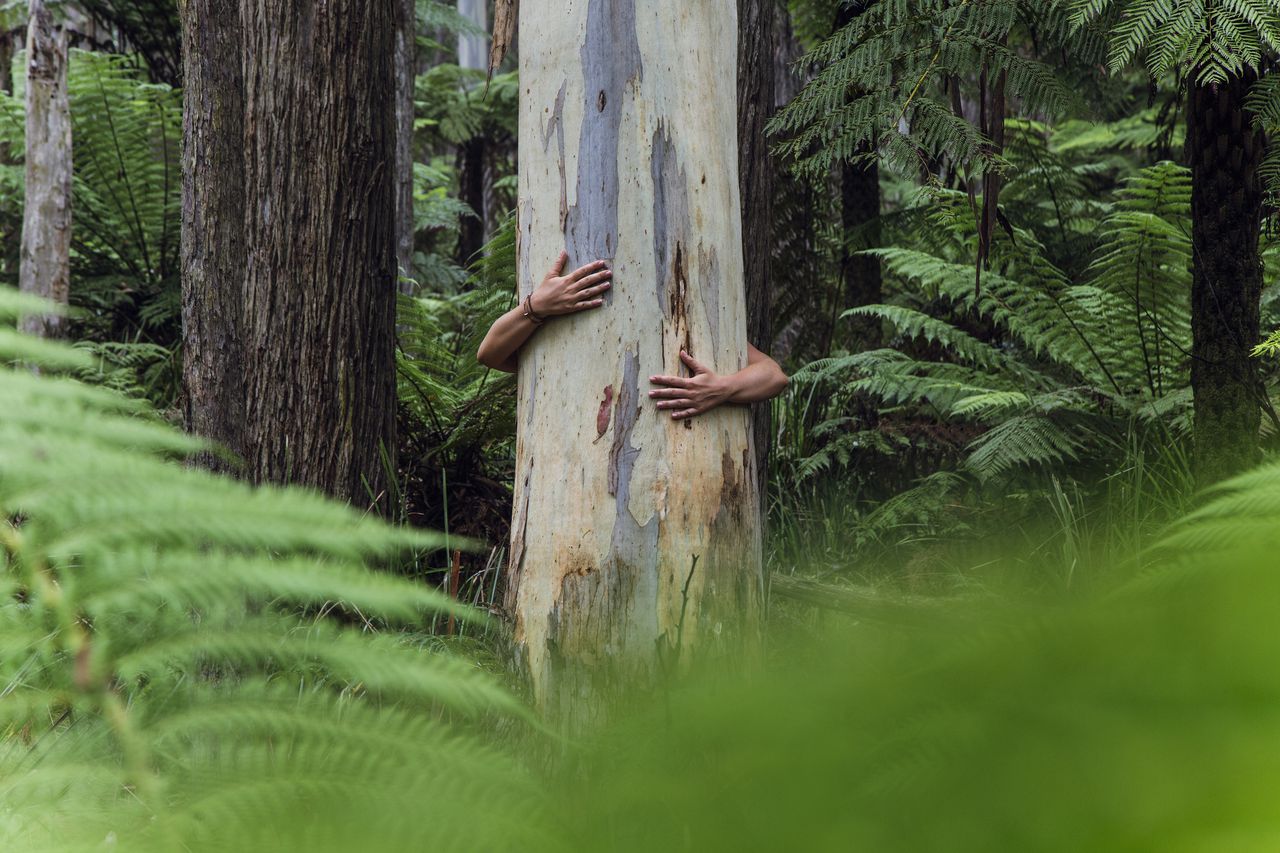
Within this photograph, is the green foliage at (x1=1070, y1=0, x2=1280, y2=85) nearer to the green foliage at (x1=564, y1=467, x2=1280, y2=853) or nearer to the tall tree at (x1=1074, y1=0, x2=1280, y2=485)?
the tall tree at (x1=1074, y1=0, x2=1280, y2=485)

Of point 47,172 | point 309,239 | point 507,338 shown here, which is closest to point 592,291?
point 507,338

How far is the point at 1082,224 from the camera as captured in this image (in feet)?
31.5

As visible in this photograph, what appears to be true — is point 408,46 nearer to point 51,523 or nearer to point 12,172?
point 12,172

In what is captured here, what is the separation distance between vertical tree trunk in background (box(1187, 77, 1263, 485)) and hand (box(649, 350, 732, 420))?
7.47 ft

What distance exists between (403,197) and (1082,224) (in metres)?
6.51

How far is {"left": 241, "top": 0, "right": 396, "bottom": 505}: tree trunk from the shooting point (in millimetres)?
4363

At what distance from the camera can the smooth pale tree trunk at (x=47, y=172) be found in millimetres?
7184

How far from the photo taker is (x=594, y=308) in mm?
2943

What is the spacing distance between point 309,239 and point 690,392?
2.25 metres

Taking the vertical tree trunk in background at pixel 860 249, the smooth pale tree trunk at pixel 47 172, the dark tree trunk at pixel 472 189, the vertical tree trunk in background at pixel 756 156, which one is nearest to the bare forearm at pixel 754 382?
the vertical tree trunk in background at pixel 756 156

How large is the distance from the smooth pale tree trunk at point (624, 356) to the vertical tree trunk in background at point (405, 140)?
7.41m

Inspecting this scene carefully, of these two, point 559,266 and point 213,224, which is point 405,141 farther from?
point 559,266

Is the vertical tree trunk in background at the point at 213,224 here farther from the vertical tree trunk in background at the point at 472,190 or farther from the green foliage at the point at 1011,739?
the vertical tree trunk in background at the point at 472,190

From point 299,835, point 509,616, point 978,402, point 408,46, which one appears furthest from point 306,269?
point 408,46
